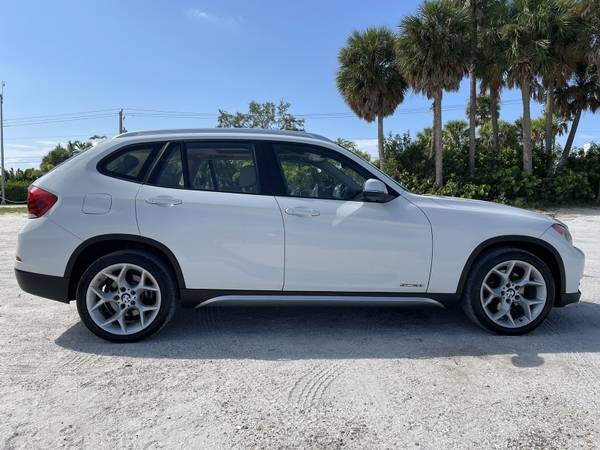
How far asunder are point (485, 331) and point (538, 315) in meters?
0.46

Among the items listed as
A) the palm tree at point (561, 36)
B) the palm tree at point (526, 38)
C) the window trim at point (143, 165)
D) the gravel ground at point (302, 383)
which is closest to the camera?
the gravel ground at point (302, 383)

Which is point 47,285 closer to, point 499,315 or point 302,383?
point 302,383

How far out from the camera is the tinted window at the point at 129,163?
12.8ft

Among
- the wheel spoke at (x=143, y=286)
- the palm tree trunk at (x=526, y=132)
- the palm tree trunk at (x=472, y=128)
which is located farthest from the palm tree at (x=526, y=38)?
the wheel spoke at (x=143, y=286)

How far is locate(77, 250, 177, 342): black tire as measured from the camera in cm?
377

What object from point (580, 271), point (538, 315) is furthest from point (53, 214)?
point (580, 271)

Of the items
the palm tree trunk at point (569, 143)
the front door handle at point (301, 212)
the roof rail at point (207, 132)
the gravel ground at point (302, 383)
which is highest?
the palm tree trunk at point (569, 143)

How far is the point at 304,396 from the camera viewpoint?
3.00 metres

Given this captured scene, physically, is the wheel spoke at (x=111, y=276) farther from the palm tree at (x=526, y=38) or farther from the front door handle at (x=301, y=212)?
the palm tree at (x=526, y=38)

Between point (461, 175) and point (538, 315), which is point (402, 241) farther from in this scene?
point (461, 175)

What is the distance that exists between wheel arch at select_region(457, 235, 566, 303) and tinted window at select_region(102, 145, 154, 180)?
9.39 ft

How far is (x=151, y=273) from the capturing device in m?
3.78

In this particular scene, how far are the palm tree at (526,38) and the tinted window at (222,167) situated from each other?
18535mm

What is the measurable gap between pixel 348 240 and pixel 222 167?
123 centimetres
